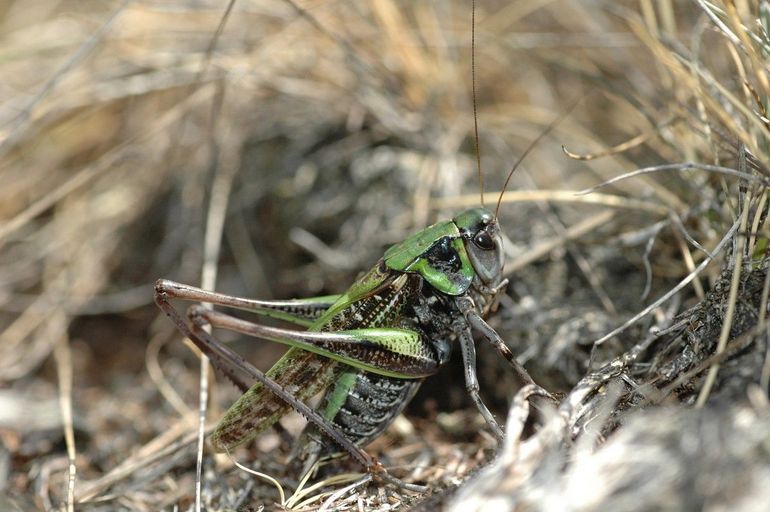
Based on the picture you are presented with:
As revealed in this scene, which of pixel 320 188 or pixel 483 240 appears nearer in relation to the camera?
pixel 483 240

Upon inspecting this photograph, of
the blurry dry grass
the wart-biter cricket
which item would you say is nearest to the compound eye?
the wart-biter cricket

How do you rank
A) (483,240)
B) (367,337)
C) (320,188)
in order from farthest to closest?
(320,188) < (483,240) < (367,337)

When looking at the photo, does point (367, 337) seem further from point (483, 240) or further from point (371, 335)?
point (483, 240)

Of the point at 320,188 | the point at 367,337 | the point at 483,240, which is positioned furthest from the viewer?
the point at 320,188

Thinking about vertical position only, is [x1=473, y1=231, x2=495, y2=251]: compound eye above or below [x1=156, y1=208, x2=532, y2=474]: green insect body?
above

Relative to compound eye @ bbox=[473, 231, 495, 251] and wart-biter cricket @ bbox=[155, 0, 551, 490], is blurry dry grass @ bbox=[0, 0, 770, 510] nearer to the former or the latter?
wart-biter cricket @ bbox=[155, 0, 551, 490]

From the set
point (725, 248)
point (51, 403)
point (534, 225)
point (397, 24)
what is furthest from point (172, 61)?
point (725, 248)

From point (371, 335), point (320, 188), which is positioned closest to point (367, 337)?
point (371, 335)
